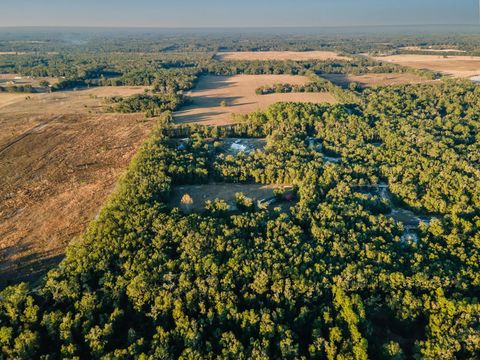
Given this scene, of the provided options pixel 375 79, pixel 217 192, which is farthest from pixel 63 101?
pixel 375 79

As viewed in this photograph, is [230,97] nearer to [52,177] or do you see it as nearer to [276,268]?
[52,177]

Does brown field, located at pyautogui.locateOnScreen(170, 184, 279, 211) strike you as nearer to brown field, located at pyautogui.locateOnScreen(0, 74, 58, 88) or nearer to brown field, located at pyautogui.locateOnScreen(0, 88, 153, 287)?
brown field, located at pyautogui.locateOnScreen(0, 88, 153, 287)

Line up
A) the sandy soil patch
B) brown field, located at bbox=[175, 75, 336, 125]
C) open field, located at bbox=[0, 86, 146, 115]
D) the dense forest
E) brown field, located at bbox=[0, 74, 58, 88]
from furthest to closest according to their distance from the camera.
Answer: brown field, located at bbox=[0, 74, 58, 88] → open field, located at bbox=[0, 86, 146, 115] → brown field, located at bbox=[175, 75, 336, 125] → the sandy soil patch → the dense forest

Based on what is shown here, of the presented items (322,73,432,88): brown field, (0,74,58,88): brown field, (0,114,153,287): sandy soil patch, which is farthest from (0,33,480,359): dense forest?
(0,74,58,88): brown field

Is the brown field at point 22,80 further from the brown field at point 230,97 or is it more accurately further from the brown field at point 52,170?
the brown field at point 230,97

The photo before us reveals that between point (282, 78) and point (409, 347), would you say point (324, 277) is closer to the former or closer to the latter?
point (409, 347)

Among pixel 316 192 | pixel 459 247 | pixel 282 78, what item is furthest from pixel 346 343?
pixel 282 78
